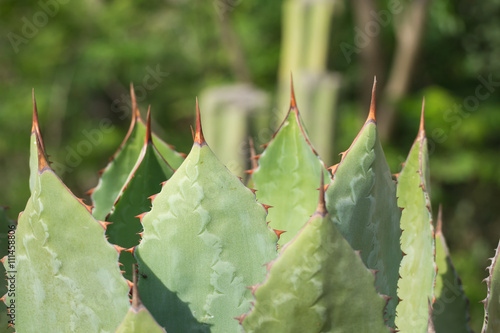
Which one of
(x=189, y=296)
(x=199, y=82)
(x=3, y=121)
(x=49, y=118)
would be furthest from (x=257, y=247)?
(x=199, y=82)

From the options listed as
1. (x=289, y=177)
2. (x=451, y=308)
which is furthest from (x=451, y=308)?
(x=289, y=177)

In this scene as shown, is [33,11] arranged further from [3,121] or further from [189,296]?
[189,296]

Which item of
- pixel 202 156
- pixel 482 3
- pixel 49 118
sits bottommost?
pixel 49 118

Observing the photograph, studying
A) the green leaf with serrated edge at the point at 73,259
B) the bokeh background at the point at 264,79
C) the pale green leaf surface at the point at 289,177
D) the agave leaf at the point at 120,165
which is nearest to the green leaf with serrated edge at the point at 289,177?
the pale green leaf surface at the point at 289,177

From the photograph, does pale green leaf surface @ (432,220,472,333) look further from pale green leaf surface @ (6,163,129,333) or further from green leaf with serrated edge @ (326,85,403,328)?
pale green leaf surface @ (6,163,129,333)

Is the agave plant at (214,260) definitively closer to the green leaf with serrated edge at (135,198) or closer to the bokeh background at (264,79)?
the green leaf with serrated edge at (135,198)

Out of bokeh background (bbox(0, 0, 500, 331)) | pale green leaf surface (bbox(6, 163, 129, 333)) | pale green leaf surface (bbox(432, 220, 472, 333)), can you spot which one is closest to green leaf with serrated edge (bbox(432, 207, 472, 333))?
pale green leaf surface (bbox(432, 220, 472, 333))

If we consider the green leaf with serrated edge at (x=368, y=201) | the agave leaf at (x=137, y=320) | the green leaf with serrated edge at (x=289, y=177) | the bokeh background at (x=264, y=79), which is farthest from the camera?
the bokeh background at (x=264, y=79)
